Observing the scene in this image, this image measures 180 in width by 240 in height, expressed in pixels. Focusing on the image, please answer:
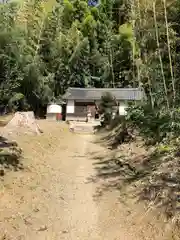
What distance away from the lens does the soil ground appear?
4043 mm

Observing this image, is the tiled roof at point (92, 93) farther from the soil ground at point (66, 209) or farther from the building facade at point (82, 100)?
the soil ground at point (66, 209)

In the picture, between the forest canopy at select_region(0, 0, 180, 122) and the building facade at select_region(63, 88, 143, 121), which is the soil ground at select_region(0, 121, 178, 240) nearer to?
the forest canopy at select_region(0, 0, 180, 122)

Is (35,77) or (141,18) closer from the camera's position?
(141,18)

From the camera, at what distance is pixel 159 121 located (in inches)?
329

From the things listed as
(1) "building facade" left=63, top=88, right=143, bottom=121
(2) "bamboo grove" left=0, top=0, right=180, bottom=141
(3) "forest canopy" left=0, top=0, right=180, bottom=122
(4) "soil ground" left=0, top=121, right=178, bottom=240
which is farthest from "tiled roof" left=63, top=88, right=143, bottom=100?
(4) "soil ground" left=0, top=121, right=178, bottom=240

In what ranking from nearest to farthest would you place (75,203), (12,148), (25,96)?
(75,203) < (12,148) < (25,96)

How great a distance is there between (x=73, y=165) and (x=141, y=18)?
5260 mm

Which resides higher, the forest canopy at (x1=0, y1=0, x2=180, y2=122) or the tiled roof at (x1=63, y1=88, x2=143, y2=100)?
the forest canopy at (x1=0, y1=0, x2=180, y2=122)

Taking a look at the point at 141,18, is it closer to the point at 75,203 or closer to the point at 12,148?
the point at 12,148

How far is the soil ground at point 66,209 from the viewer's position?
4.04 meters

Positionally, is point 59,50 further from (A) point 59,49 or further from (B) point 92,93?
(B) point 92,93

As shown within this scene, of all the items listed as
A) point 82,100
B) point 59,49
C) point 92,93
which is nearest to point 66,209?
point 82,100

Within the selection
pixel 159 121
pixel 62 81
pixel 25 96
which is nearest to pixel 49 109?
pixel 25 96

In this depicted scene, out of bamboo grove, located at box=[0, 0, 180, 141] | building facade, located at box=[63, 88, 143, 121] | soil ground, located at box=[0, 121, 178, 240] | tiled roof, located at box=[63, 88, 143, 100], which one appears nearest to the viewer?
soil ground, located at box=[0, 121, 178, 240]
